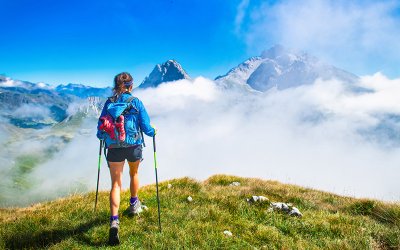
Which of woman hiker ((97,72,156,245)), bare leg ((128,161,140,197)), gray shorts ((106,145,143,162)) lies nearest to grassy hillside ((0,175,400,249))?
bare leg ((128,161,140,197))

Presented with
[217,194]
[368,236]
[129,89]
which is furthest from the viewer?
[217,194]

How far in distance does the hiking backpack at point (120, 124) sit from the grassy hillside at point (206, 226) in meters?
2.21

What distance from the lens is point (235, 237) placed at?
7.62 metres

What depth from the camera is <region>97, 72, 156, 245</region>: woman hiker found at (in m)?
8.02

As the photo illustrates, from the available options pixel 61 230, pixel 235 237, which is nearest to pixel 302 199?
pixel 235 237

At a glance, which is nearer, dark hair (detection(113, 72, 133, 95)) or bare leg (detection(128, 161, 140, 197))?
dark hair (detection(113, 72, 133, 95))

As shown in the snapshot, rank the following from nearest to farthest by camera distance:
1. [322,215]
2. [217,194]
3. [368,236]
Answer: [368,236] < [322,215] < [217,194]

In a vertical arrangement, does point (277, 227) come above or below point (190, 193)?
below

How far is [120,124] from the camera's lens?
8.00m

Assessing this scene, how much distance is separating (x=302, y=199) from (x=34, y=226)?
869 centimetres

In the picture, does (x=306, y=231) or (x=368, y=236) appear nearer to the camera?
(x=368, y=236)

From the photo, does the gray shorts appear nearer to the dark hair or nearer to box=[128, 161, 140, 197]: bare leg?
box=[128, 161, 140, 197]: bare leg

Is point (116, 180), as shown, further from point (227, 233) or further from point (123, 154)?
Answer: point (227, 233)

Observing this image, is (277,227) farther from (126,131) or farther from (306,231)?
(126,131)
